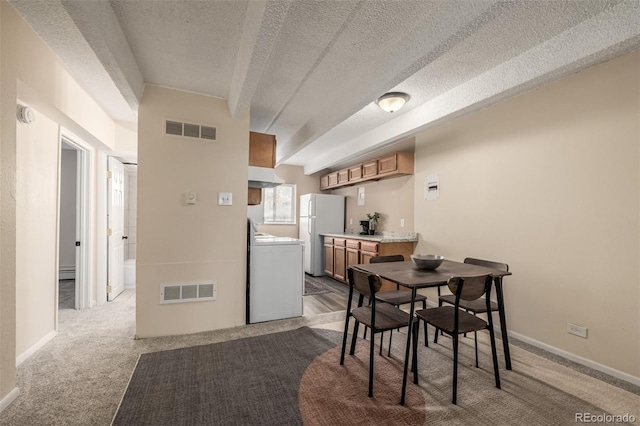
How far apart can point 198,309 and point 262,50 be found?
2.57m

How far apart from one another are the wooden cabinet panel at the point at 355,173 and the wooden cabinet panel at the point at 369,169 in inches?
4.5

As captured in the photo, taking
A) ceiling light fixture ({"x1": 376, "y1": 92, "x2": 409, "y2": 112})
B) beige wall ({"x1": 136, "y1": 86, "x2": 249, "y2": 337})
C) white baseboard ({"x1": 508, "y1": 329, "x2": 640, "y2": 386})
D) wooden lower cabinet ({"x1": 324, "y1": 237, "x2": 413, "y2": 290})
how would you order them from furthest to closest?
1. wooden lower cabinet ({"x1": 324, "y1": 237, "x2": 413, "y2": 290})
2. ceiling light fixture ({"x1": 376, "y1": 92, "x2": 409, "y2": 112})
3. beige wall ({"x1": 136, "y1": 86, "x2": 249, "y2": 337})
4. white baseboard ({"x1": 508, "y1": 329, "x2": 640, "y2": 386})

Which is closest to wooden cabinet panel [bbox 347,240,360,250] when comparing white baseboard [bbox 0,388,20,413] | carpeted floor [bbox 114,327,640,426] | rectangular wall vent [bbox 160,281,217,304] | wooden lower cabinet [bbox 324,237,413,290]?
wooden lower cabinet [bbox 324,237,413,290]

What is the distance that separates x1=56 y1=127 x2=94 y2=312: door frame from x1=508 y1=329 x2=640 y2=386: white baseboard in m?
5.09

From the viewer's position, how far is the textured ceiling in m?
1.79

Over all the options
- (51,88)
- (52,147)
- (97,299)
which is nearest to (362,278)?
(51,88)

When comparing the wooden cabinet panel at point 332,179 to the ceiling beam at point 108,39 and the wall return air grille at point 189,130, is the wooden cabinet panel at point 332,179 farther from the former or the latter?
the ceiling beam at point 108,39

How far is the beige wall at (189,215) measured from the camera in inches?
113

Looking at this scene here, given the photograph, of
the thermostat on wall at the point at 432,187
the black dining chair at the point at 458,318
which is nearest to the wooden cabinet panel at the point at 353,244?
the thermostat on wall at the point at 432,187

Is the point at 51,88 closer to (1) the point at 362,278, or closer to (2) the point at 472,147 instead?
(1) the point at 362,278

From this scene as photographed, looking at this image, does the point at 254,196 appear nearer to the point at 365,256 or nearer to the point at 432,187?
the point at 365,256

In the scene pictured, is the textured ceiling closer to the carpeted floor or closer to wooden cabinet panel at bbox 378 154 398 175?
wooden cabinet panel at bbox 378 154 398 175

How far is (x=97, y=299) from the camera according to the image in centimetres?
388

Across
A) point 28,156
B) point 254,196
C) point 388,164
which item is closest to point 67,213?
point 28,156
